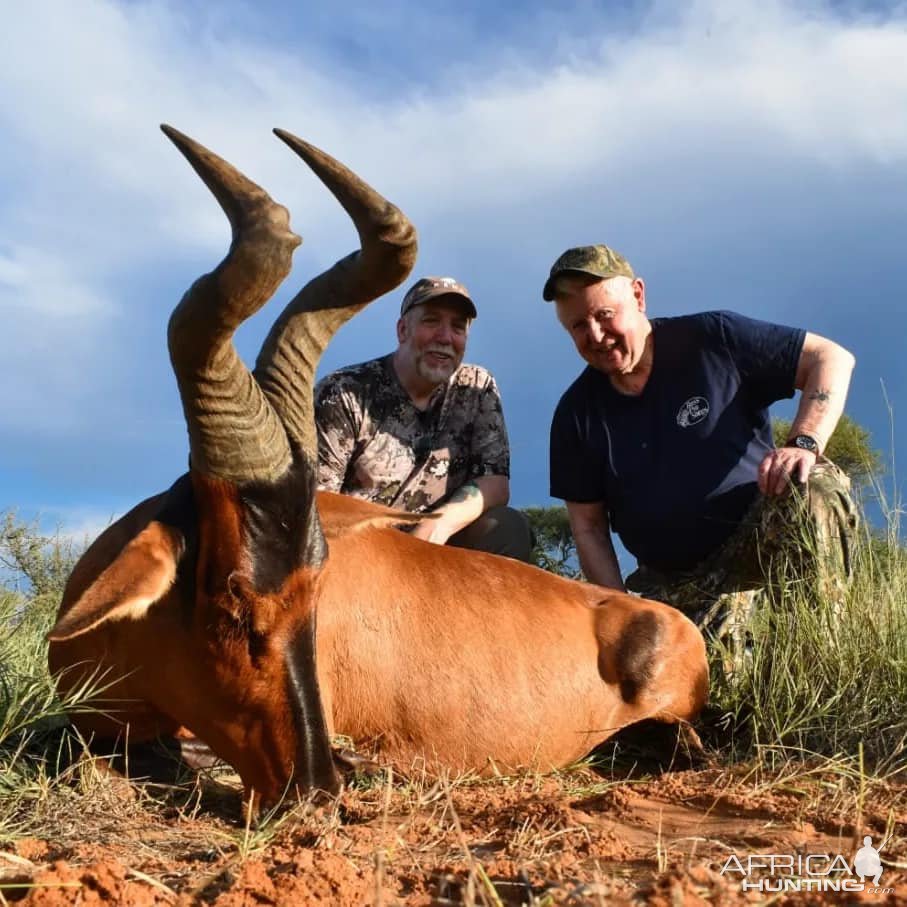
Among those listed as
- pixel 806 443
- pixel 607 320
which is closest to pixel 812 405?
pixel 806 443

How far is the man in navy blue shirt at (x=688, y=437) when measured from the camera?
5688 millimetres

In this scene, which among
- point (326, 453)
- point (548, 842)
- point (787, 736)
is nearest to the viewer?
point (548, 842)

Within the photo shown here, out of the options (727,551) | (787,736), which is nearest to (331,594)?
(787,736)

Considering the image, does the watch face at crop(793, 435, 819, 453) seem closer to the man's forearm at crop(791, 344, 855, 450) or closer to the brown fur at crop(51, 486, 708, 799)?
the man's forearm at crop(791, 344, 855, 450)

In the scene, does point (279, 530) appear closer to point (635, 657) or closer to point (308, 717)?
point (308, 717)

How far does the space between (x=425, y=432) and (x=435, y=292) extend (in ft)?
3.37

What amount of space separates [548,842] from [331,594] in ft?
5.91

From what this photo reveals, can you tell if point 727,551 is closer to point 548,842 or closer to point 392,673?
point 392,673

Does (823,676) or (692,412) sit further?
(692,412)

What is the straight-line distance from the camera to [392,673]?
4277 mm

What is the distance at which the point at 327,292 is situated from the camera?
429cm

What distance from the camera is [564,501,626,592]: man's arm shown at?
6.62 m

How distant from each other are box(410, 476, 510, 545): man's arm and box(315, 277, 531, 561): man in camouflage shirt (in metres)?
0.01

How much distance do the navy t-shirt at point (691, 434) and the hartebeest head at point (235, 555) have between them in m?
3.00
